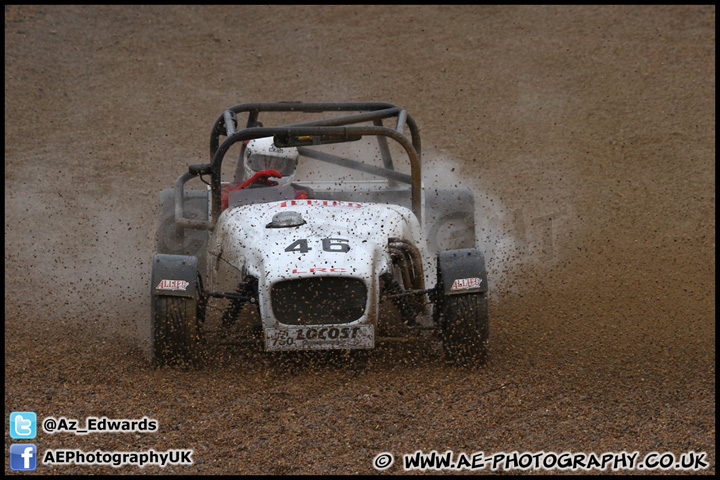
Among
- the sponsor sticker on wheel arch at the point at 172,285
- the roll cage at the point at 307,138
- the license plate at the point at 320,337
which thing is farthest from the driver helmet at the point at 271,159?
the license plate at the point at 320,337

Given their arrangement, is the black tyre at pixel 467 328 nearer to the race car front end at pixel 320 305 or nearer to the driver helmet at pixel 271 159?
the race car front end at pixel 320 305

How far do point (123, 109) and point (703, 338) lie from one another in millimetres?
10968

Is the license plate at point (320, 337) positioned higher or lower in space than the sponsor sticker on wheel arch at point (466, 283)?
lower

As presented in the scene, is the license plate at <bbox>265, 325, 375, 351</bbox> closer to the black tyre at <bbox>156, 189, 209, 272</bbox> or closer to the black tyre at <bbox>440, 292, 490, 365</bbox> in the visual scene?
the black tyre at <bbox>440, 292, 490, 365</bbox>

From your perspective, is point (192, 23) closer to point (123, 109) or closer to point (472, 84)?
point (123, 109)

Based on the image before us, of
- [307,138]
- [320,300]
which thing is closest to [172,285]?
[320,300]

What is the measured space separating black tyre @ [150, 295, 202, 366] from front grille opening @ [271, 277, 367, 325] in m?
0.58

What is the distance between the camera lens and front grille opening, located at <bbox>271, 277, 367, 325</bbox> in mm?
6082

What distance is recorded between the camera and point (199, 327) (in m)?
6.27

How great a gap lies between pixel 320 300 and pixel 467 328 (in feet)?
3.38

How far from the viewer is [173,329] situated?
6.08 m

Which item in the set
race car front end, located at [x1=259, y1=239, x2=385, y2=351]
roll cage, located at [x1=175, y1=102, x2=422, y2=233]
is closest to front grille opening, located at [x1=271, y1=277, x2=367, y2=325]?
race car front end, located at [x1=259, y1=239, x2=385, y2=351]

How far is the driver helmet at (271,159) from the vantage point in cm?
836

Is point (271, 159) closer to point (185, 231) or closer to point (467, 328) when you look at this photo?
point (185, 231)
